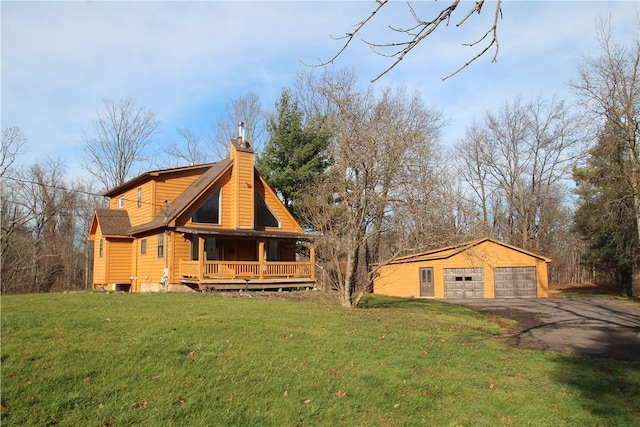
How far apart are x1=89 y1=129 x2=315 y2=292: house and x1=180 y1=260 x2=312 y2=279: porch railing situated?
4 cm

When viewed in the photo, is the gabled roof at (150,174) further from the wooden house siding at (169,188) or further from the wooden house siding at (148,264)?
the wooden house siding at (148,264)

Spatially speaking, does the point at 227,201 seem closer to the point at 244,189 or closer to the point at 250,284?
the point at 244,189

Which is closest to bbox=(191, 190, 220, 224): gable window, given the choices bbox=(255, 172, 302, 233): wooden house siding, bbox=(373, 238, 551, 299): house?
bbox=(255, 172, 302, 233): wooden house siding

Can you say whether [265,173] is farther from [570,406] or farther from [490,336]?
[570,406]

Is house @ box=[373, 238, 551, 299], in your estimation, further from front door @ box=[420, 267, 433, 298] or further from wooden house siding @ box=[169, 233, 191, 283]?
wooden house siding @ box=[169, 233, 191, 283]

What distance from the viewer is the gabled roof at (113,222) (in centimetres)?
2369

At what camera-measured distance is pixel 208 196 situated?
21594 millimetres

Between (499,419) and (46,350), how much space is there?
6418 mm

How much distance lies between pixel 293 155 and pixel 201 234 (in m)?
10.6

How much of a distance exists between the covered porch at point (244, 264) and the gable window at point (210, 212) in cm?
79

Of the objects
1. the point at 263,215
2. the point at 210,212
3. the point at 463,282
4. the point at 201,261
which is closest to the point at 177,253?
the point at 201,261

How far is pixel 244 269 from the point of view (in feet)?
67.4

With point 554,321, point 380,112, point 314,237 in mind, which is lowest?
point 554,321

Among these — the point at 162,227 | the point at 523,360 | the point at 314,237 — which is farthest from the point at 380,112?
the point at 162,227
